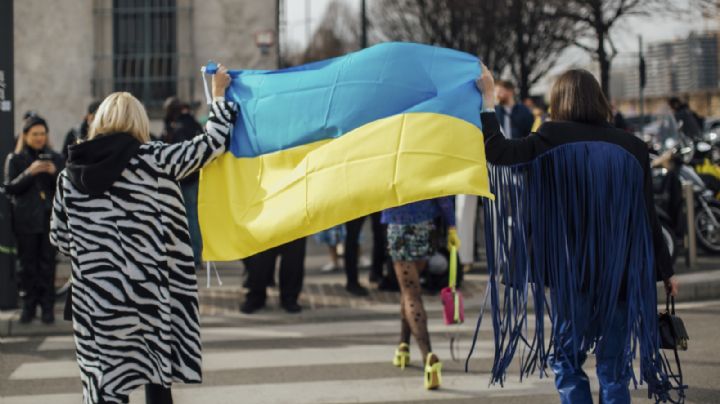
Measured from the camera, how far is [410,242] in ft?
23.2

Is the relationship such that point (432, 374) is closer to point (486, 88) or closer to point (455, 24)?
point (486, 88)

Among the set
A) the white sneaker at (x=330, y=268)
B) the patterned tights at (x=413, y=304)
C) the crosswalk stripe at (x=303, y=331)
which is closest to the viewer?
the patterned tights at (x=413, y=304)

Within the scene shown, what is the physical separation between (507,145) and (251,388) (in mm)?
3031

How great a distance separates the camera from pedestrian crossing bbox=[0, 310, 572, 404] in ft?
22.5

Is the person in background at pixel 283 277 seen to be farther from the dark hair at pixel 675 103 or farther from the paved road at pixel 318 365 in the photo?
the dark hair at pixel 675 103

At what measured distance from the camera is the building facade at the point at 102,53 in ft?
64.6

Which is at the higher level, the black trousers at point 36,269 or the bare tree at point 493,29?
the bare tree at point 493,29

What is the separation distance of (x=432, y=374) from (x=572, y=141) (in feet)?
8.09

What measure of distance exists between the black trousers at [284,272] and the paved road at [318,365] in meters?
0.23

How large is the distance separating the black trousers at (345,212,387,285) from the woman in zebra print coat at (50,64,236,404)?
19.8 ft

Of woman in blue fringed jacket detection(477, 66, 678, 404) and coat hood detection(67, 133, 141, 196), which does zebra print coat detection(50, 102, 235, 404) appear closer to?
coat hood detection(67, 133, 141, 196)

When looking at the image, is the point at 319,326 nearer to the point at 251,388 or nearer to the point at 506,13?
the point at 251,388

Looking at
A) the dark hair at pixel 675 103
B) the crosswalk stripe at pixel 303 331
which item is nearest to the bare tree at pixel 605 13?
the dark hair at pixel 675 103

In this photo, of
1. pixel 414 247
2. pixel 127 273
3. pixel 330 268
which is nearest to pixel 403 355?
pixel 414 247
